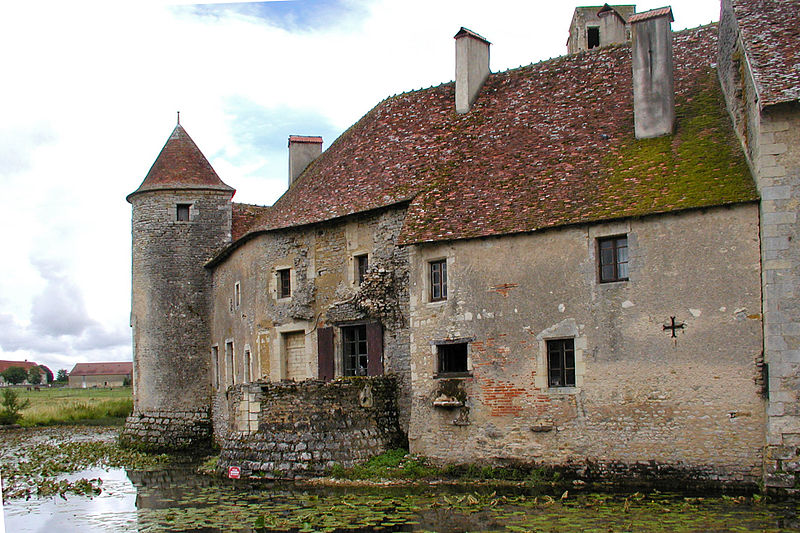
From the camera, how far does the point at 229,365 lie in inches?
995

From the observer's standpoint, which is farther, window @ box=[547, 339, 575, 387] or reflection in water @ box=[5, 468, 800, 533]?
window @ box=[547, 339, 575, 387]

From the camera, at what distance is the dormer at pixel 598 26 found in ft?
80.4

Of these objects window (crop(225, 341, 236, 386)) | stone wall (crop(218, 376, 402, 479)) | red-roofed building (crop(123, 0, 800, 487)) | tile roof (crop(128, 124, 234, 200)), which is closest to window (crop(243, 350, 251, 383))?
red-roofed building (crop(123, 0, 800, 487))

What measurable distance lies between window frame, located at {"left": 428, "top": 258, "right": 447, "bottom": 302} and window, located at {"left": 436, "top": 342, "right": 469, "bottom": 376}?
3.20 feet

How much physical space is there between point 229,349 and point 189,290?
310 centimetres

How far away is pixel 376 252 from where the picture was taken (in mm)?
18875

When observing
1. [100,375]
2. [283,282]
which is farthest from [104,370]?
[283,282]

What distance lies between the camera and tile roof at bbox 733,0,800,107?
13.0m

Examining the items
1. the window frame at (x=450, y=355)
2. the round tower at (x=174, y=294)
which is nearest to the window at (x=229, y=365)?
the round tower at (x=174, y=294)

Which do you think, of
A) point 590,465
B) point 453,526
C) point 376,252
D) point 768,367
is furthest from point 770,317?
point 376,252

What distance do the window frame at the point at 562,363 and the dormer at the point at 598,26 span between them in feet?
38.0

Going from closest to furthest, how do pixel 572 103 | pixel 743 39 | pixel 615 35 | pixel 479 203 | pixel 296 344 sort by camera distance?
1. pixel 743 39
2. pixel 479 203
3. pixel 572 103
4. pixel 296 344
5. pixel 615 35

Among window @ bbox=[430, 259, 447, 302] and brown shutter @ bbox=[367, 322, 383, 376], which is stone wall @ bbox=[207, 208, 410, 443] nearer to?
brown shutter @ bbox=[367, 322, 383, 376]

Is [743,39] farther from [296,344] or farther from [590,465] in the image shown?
[296,344]
